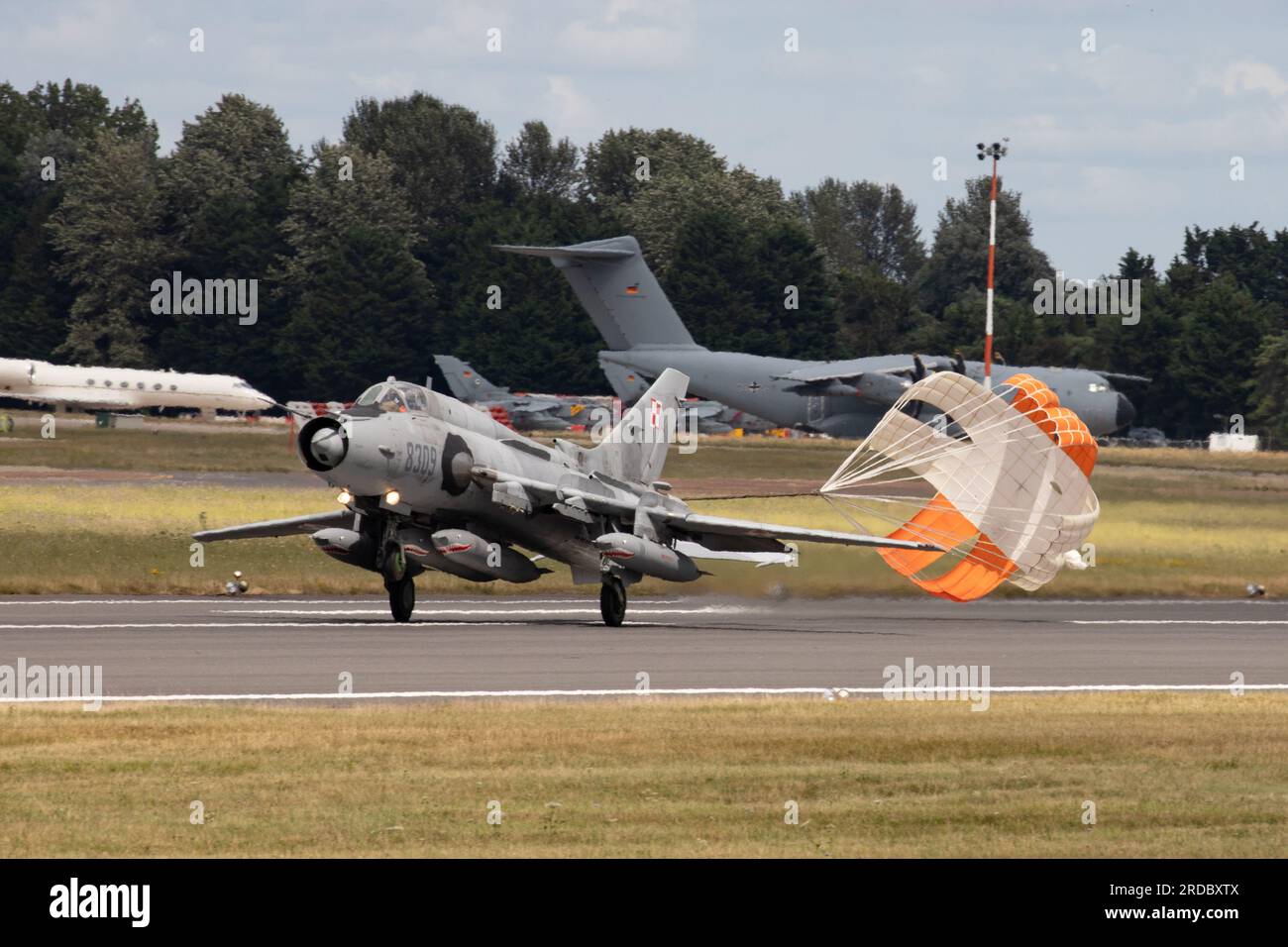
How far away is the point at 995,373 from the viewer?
222 ft

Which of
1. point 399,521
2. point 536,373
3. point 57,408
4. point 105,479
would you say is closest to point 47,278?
point 57,408

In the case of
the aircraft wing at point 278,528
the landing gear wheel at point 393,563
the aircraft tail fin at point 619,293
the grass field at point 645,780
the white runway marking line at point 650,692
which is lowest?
the white runway marking line at point 650,692

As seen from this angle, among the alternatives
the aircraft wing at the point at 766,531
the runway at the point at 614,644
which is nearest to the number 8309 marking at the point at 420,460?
the runway at the point at 614,644

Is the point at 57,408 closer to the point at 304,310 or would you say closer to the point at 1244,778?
the point at 304,310

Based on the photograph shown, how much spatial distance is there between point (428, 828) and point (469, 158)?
5016 inches

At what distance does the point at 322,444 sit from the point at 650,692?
642 centimetres

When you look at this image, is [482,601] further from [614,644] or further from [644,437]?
[614,644]

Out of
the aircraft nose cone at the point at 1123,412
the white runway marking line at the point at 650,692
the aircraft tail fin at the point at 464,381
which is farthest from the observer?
the aircraft tail fin at the point at 464,381

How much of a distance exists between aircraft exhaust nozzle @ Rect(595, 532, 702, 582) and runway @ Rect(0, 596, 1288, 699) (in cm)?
83

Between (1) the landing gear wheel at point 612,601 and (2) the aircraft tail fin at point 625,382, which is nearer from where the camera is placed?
→ (1) the landing gear wheel at point 612,601

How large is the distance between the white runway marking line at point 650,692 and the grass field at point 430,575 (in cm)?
1286

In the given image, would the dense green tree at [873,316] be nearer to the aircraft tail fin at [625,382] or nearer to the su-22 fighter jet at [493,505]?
the aircraft tail fin at [625,382]

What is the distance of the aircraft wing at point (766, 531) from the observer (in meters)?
26.9
